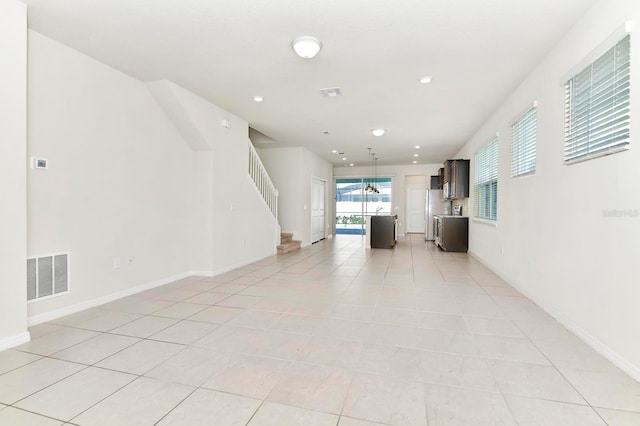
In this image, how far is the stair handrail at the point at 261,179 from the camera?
6480 millimetres

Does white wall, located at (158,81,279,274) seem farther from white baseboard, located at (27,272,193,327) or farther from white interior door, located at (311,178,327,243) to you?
white interior door, located at (311,178,327,243)

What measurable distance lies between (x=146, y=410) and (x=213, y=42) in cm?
316

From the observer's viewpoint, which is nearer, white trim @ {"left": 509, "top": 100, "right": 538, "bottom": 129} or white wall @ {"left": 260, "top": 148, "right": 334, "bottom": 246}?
white trim @ {"left": 509, "top": 100, "right": 538, "bottom": 129}

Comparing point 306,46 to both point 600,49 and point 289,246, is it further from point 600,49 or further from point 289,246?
point 289,246

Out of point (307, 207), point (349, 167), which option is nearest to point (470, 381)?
point (307, 207)

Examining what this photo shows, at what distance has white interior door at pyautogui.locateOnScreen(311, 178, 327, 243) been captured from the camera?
9.76 metres

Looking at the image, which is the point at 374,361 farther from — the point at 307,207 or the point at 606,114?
the point at 307,207

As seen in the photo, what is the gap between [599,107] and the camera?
8.22 ft

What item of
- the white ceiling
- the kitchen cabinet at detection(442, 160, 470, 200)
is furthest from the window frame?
the kitchen cabinet at detection(442, 160, 470, 200)

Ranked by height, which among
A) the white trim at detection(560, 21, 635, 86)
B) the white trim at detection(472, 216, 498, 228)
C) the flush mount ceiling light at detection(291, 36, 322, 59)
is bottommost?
the white trim at detection(472, 216, 498, 228)

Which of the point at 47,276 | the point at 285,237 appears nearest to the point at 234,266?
the point at 285,237

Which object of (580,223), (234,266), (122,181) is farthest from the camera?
(234,266)

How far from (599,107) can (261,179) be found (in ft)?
19.0

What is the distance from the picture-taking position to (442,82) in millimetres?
4070
